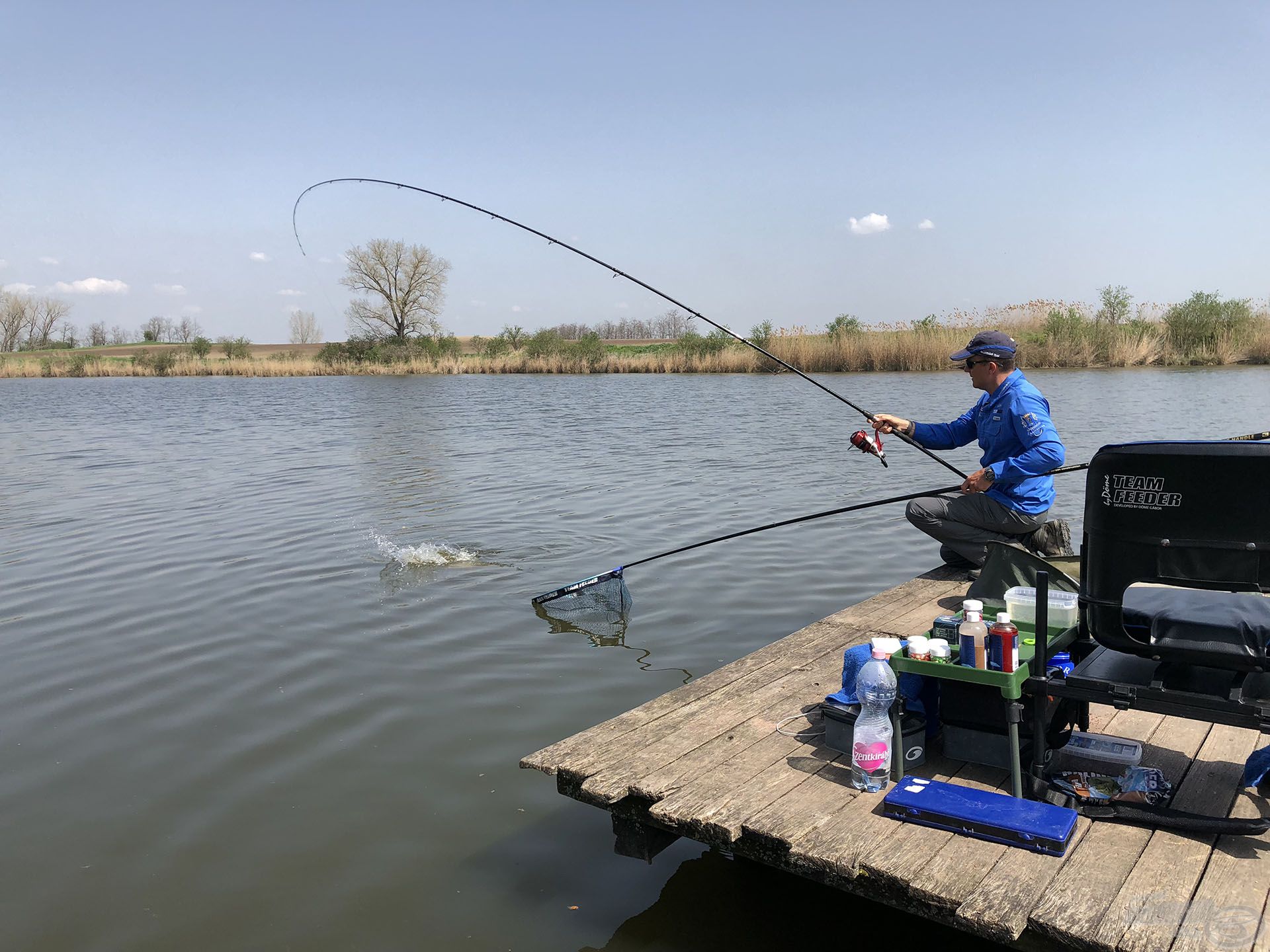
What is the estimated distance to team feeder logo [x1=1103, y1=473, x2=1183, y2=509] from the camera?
101 inches

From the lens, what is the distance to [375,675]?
206 inches

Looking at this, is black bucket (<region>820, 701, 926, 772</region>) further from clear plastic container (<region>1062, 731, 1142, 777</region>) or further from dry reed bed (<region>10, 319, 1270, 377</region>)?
dry reed bed (<region>10, 319, 1270, 377</region>)

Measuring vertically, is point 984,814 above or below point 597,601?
above

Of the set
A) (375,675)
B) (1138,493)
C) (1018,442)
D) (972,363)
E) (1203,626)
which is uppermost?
(972,363)

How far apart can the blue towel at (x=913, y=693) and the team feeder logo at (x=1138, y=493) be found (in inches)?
A: 38.3

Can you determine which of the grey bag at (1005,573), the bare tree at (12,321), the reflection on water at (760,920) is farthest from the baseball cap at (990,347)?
the bare tree at (12,321)

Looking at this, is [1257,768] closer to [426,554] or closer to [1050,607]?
[1050,607]

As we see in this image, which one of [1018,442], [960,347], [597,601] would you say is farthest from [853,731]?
[960,347]

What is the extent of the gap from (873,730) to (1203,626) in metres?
0.98

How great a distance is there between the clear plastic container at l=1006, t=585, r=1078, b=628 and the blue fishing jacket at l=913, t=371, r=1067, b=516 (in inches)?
65.5

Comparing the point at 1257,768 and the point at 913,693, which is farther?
the point at 913,693

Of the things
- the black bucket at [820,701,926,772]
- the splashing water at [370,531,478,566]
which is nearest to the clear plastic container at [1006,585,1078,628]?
the black bucket at [820,701,926,772]

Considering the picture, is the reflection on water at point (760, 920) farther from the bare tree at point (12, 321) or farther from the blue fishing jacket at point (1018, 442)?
the bare tree at point (12, 321)

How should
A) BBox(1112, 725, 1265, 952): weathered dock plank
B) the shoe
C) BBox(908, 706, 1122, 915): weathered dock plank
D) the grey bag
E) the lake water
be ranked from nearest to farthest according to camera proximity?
BBox(1112, 725, 1265, 952): weathered dock plank, BBox(908, 706, 1122, 915): weathered dock plank, the lake water, the grey bag, the shoe
